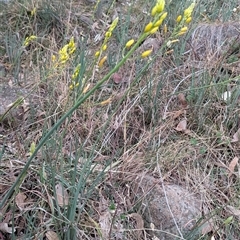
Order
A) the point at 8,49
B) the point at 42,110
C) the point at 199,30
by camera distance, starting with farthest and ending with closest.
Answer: the point at 199,30 → the point at 8,49 → the point at 42,110

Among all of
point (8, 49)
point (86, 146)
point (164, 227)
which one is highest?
point (8, 49)

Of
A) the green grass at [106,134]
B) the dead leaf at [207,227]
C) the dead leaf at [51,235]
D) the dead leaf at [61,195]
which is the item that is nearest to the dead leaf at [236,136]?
the green grass at [106,134]

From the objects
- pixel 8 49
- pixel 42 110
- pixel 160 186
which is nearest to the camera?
pixel 160 186

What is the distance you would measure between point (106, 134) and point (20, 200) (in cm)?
60

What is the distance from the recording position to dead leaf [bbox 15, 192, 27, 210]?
60.0 inches

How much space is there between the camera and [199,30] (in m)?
2.77

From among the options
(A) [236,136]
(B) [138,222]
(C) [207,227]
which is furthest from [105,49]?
(A) [236,136]

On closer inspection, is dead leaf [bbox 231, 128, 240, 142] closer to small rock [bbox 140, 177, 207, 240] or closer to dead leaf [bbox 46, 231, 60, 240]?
small rock [bbox 140, 177, 207, 240]

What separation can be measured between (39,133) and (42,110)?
0.67 ft

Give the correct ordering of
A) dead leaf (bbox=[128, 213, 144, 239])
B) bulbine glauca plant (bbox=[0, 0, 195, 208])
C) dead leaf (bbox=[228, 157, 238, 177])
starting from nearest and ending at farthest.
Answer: bulbine glauca plant (bbox=[0, 0, 195, 208]) < dead leaf (bbox=[128, 213, 144, 239]) < dead leaf (bbox=[228, 157, 238, 177])

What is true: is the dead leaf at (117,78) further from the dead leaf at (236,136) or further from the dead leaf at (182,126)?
the dead leaf at (236,136)

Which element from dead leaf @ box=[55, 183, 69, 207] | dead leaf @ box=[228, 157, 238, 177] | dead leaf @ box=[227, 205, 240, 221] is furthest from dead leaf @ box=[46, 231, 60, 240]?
dead leaf @ box=[228, 157, 238, 177]

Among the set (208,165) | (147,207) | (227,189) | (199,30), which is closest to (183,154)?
(208,165)

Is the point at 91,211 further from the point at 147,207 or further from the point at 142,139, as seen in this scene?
the point at 142,139
